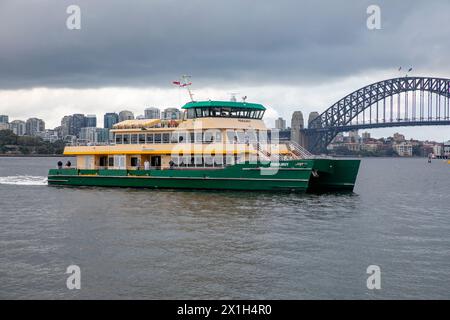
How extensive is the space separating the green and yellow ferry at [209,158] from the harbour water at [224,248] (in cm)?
268

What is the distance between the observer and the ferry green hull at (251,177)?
107 feet

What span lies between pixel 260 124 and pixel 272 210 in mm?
13630

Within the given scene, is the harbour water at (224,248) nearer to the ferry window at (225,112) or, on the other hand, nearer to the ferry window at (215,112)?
the ferry window at (215,112)

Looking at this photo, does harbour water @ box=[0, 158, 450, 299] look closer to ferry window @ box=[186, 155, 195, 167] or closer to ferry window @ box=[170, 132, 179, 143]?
ferry window @ box=[186, 155, 195, 167]

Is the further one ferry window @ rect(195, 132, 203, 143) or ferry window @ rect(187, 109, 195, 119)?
ferry window @ rect(187, 109, 195, 119)

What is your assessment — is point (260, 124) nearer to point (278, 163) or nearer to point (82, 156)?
point (278, 163)

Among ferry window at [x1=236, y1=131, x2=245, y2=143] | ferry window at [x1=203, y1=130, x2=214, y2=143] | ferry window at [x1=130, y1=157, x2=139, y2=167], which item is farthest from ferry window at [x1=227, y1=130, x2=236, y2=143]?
ferry window at [x1=130, y1=157, x2=139, y2=167]

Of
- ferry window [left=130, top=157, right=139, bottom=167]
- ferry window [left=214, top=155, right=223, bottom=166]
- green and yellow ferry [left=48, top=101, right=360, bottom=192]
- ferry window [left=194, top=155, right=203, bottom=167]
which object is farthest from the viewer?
ferry window [left=130, top=157, right=139, bottom=167]

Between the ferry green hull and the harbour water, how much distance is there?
7.54 feet

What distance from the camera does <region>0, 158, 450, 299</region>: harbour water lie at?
13703 millimetres

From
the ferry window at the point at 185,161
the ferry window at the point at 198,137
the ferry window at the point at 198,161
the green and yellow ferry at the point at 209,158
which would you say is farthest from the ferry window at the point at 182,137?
the ferry window at the point at 198,161

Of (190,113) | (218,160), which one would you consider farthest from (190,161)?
(190,113)
